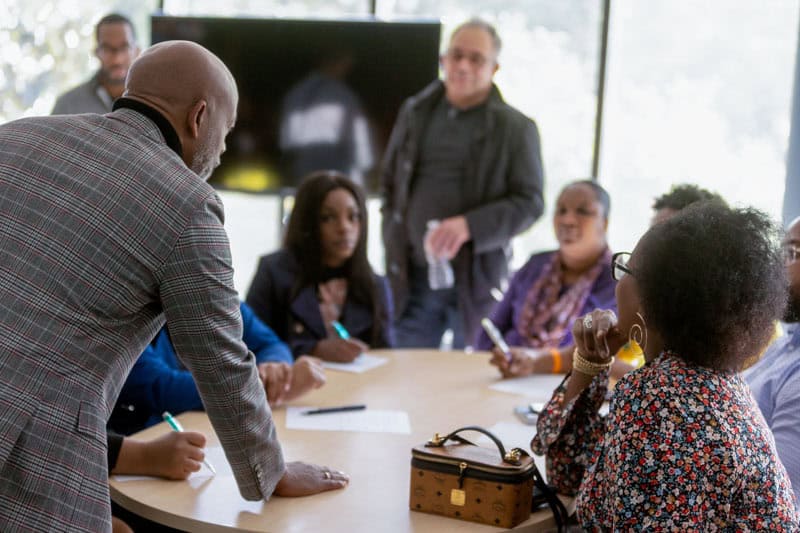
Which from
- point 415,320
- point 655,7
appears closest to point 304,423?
point 415,320

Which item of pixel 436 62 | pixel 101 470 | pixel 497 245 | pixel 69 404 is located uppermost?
pixel 436 62

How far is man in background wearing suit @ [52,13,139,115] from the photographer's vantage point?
14.5 feet

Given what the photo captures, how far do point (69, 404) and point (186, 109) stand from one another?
21.6 inches

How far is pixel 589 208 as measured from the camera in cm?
330

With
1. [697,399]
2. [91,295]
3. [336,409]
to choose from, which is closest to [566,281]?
[336,409]

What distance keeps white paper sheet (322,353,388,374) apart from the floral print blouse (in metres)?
1.33

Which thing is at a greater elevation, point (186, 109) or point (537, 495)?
point (186, 109)

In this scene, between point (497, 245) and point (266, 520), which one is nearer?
point (266, 520)

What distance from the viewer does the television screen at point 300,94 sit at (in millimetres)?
4582

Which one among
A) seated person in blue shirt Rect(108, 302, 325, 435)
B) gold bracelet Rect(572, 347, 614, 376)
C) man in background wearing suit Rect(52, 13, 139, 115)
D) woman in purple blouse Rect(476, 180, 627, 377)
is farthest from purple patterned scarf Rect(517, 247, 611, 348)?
man in background wearing suit Rect(52, 13, 139, 115)

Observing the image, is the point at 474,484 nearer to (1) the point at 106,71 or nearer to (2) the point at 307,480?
(2) the point at 307,480

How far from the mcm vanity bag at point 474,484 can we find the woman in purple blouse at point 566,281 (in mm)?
1587

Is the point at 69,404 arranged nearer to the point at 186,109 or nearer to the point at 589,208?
the point at 186,109

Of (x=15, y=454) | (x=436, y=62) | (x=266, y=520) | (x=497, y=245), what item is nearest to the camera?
(x=15, y=454)
